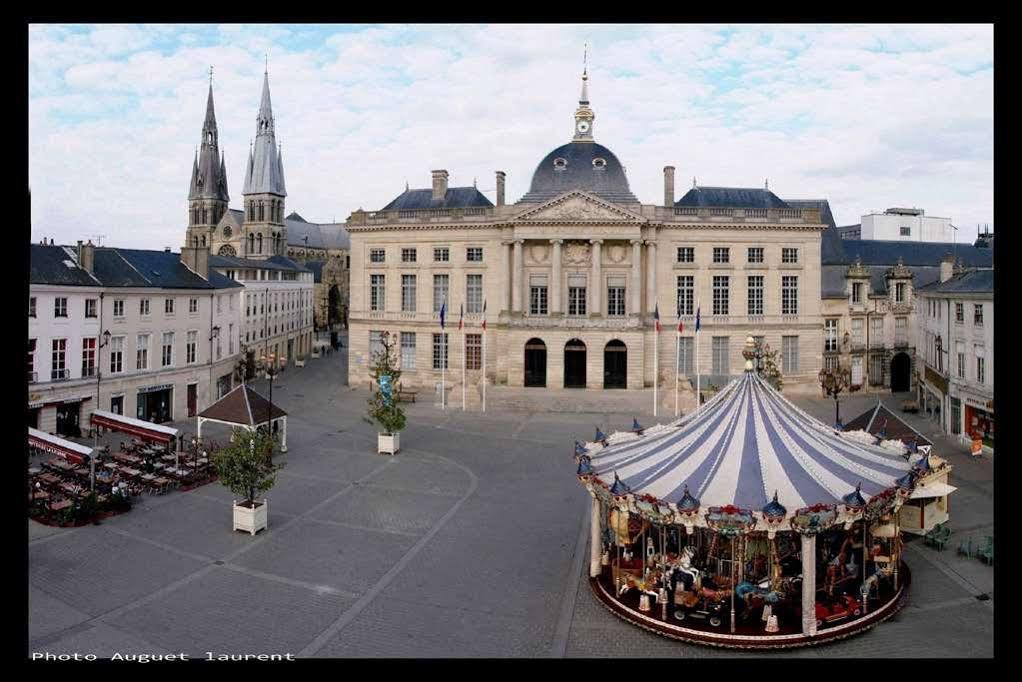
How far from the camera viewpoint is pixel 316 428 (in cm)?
3594

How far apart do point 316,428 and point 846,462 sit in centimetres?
2661

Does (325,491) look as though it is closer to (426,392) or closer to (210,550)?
(210,550)

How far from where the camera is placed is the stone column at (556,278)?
159 feet

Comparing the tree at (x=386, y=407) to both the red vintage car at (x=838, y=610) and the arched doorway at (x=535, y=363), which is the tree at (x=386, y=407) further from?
the red vintage car at (x=838, y=610)

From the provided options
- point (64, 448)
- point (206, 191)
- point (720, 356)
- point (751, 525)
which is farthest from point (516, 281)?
point (206, 191)

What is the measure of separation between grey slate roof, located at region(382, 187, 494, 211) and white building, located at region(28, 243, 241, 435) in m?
17.5

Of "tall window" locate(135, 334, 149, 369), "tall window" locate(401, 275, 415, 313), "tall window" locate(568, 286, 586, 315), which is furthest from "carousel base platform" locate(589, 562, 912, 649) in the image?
"tall window" locate(401, 275, 415, 313)

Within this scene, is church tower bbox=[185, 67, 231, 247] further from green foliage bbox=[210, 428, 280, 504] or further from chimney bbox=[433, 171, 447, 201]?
green foliage bbox=[210, 428, 280, 504]

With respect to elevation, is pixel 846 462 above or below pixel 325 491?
above

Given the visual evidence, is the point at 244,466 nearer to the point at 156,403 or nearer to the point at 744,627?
the point at 744,627

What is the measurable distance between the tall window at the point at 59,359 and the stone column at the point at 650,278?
113 feet

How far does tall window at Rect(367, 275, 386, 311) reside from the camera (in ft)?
175

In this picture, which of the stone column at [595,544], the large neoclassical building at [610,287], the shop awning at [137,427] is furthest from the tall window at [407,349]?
the stone column at [595,544]
